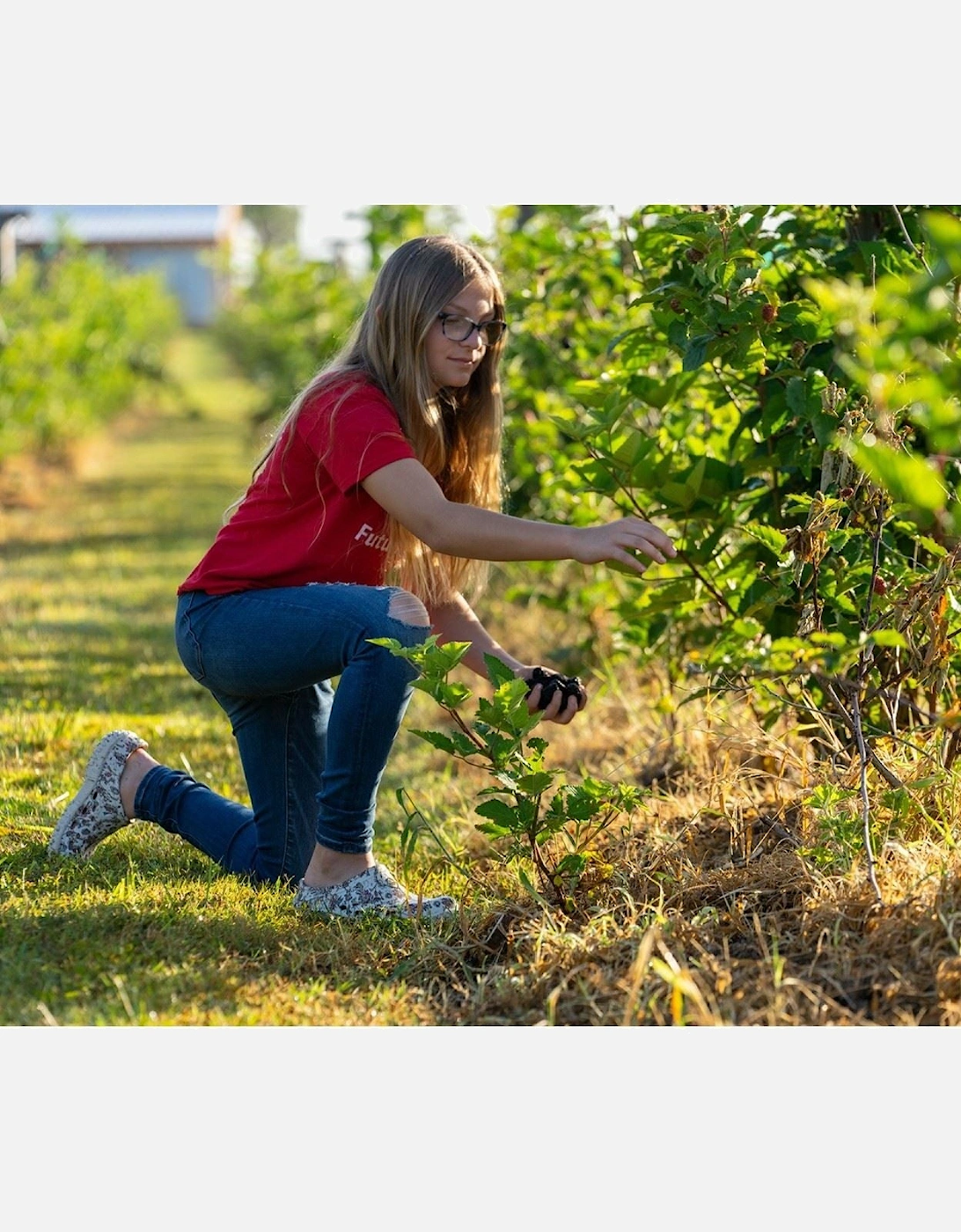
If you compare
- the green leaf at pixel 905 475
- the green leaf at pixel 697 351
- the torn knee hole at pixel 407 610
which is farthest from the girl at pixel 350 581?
the green leaf at pixel 905 475

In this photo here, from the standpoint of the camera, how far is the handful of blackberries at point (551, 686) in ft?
8.45

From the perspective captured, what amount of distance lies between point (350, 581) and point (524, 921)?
2.46ft

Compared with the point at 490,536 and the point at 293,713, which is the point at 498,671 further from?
the point at 293,713

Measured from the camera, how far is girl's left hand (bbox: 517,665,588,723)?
2.57 m

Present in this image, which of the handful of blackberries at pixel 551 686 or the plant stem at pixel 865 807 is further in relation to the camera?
the handful of blackberries at pixel 551 686

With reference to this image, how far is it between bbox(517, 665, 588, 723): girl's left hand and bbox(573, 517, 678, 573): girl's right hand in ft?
1.05

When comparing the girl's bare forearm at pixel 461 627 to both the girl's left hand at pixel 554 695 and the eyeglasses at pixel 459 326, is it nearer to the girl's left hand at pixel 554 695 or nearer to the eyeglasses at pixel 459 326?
the girl's left hand at pixel 554 695

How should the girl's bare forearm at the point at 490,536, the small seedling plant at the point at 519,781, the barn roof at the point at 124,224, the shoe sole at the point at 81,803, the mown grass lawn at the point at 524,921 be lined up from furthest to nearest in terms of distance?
the barn roof at the point at 124,224, the shoe sole at the point at 81,803, the girl's bare forearm at the point at 490,536, the small seedling plant at the point at 519,781, the mown grass lawn at the point at 524,921

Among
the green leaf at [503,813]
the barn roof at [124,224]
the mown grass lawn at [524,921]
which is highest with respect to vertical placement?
the barn roof at [124,224]

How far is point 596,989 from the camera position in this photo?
2184 mm

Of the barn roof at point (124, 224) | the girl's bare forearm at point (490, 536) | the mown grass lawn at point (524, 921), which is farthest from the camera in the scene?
the barn roof at point (124, 224)

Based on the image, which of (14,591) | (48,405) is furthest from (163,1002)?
(48,405)

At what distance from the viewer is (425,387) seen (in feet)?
8.65

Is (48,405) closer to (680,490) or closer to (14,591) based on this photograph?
(14,591)
